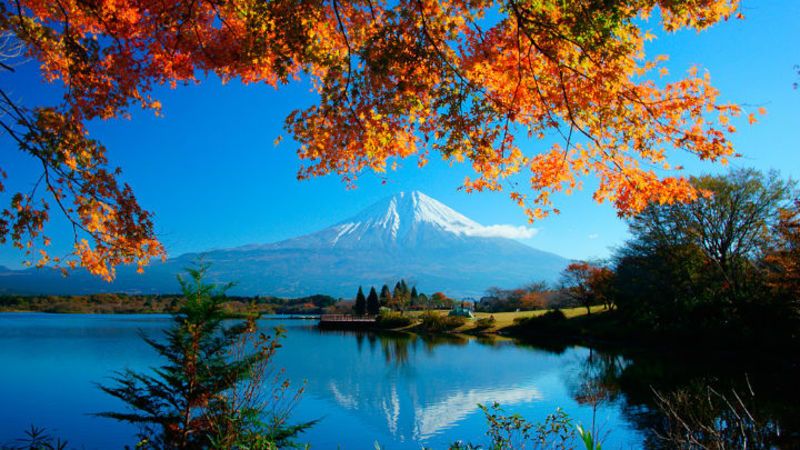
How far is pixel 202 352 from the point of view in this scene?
5.89m

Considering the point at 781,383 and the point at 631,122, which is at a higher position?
the point at 631,122

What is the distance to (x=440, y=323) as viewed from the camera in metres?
40.7

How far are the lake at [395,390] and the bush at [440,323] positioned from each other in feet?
44.0

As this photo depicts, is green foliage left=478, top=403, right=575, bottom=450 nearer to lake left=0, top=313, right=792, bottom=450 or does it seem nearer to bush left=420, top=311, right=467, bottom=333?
lake left=0, top=313, right=792, bottom=450

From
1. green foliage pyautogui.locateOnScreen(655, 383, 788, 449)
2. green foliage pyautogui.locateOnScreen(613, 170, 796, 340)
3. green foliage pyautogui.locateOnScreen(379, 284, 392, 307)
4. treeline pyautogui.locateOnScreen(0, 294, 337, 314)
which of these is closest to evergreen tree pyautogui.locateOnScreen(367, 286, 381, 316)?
green foliage pyautogui.locateOnScreen(379, 284, 392, 307)

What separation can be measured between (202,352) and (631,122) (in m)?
5.74

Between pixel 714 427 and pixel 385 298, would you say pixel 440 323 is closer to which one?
pixel 385 298

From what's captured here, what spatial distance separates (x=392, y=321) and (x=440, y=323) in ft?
27.7

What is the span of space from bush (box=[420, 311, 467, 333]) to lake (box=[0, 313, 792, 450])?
44.0 feet

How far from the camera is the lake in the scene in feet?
35.6

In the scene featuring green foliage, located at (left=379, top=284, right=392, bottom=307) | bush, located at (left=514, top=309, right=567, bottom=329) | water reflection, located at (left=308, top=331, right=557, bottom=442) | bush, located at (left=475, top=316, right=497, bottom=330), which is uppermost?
green foliage, located at (left=379, top=284, right=392, bottom=307)

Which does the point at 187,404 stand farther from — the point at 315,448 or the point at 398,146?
the point at 315,448

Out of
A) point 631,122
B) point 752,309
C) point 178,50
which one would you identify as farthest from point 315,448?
point 752,309

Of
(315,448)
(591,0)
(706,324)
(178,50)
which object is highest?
(178,50)
